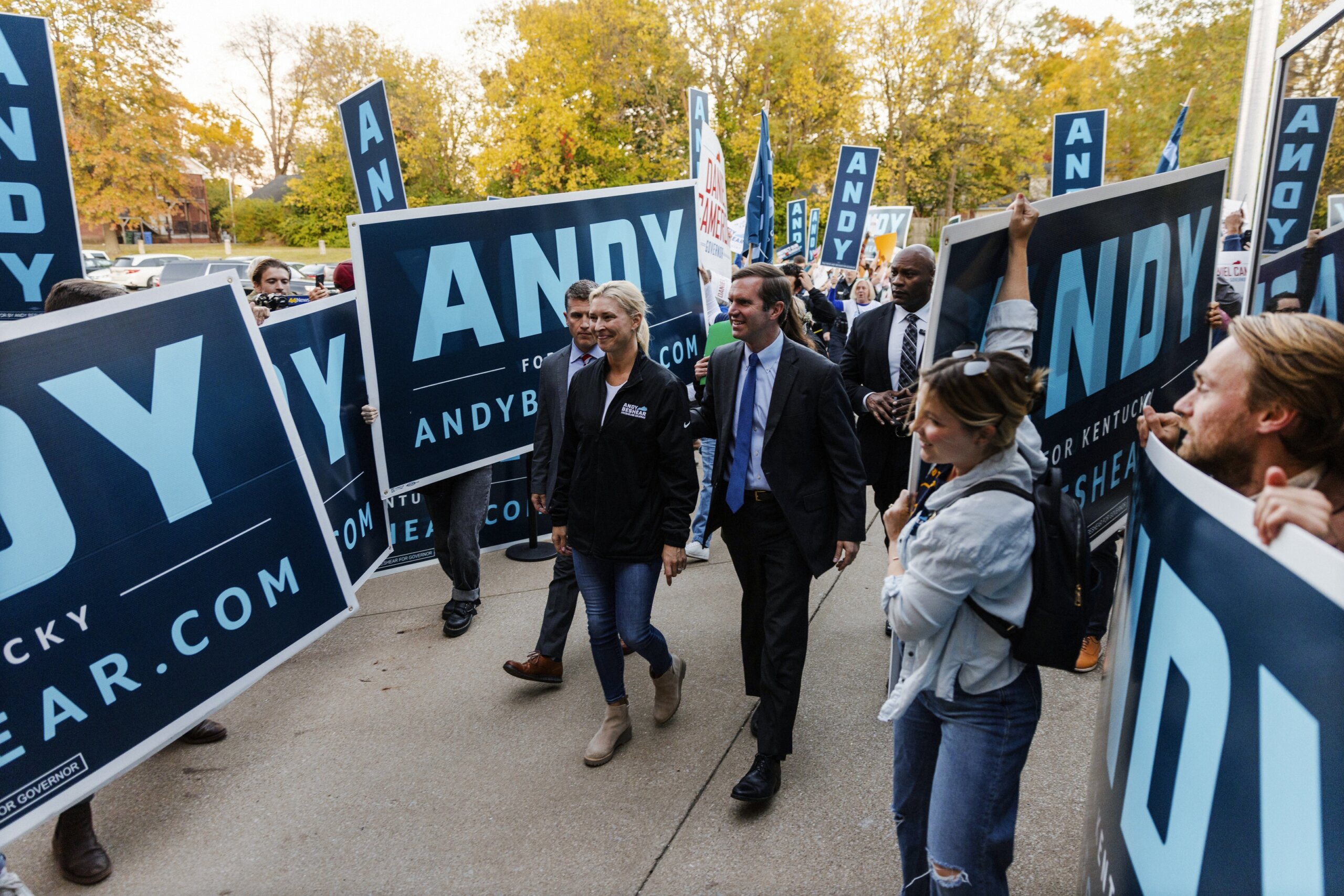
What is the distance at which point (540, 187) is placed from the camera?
3136 centimetres

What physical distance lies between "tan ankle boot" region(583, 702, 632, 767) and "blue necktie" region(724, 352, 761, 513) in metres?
1.06

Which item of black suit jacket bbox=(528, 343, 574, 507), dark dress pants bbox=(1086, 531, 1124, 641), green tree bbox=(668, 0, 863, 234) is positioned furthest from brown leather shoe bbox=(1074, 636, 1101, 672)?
green tree bbox=(668, 0, 863, 234)

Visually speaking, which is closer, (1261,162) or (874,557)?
(1261,162)

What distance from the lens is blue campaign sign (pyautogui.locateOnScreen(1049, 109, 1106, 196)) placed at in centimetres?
651

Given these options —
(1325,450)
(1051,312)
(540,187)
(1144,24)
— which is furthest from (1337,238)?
(540,187)

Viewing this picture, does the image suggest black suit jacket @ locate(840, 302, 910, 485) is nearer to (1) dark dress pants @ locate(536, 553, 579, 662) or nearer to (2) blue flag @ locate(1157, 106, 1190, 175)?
(1) dark dress pants @ locate(536, 553, 579, 662)

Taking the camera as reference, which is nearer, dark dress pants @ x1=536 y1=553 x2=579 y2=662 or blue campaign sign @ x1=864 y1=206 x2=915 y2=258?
dark dress pants @ x1=536 y1=553 x2=579 y2=662

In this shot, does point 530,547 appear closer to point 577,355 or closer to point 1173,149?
point 577,355

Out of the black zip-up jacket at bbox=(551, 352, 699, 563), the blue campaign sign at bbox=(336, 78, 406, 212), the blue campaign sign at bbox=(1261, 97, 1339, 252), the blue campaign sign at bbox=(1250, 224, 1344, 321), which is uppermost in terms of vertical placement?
the blue campaign sign at bbox=(336, 78, 406, 212)

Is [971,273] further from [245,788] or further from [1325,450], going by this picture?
[245,788]

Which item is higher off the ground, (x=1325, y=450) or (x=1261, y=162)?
(x=1261, y=162)

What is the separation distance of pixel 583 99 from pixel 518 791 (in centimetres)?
3144

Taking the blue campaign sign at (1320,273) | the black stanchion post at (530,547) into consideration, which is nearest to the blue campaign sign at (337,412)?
the black stanchion post at (530,547)

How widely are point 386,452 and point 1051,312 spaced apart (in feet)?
10.4
